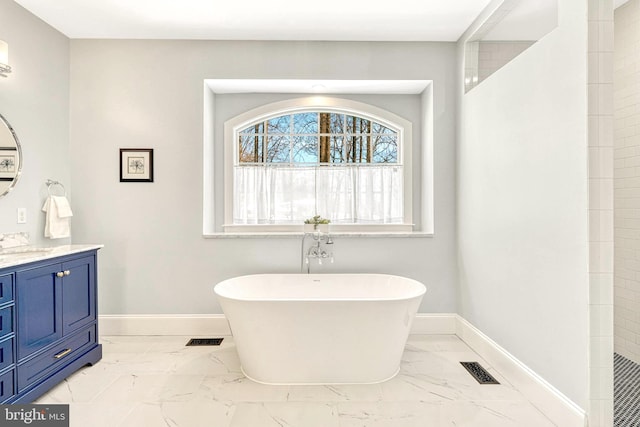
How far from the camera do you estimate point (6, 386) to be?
2.02 meters

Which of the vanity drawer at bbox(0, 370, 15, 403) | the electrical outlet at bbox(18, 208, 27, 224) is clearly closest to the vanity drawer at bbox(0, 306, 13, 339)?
the vanity drawer at bbox(0, 370, 15, 403)

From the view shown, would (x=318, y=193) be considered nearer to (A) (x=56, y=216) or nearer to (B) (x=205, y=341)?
(B) (x=205, y=341)

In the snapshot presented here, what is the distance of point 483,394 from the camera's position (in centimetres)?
231

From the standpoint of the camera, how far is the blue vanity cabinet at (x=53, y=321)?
2127 millimetres

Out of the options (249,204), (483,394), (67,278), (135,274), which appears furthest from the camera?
(249,204)

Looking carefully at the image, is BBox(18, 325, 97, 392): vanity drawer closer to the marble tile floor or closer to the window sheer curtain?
the marble tile floor

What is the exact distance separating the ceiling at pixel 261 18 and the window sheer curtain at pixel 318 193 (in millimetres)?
1244

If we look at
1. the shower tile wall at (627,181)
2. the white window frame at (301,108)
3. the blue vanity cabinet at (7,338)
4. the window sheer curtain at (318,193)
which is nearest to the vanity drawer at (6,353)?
the blue vanity cabinet at (7,338)

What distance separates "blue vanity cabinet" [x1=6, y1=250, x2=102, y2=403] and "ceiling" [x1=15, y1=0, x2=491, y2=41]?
73.4 inches

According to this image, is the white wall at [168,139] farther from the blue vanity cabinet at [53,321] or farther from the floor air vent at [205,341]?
the blue vanity cabinet at [53,321]

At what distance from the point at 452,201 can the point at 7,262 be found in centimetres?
326

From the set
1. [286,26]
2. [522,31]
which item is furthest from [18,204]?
[522,31]

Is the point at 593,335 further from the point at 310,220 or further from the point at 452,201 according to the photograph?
the point at 310,220

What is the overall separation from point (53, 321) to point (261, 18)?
2.63 metres
